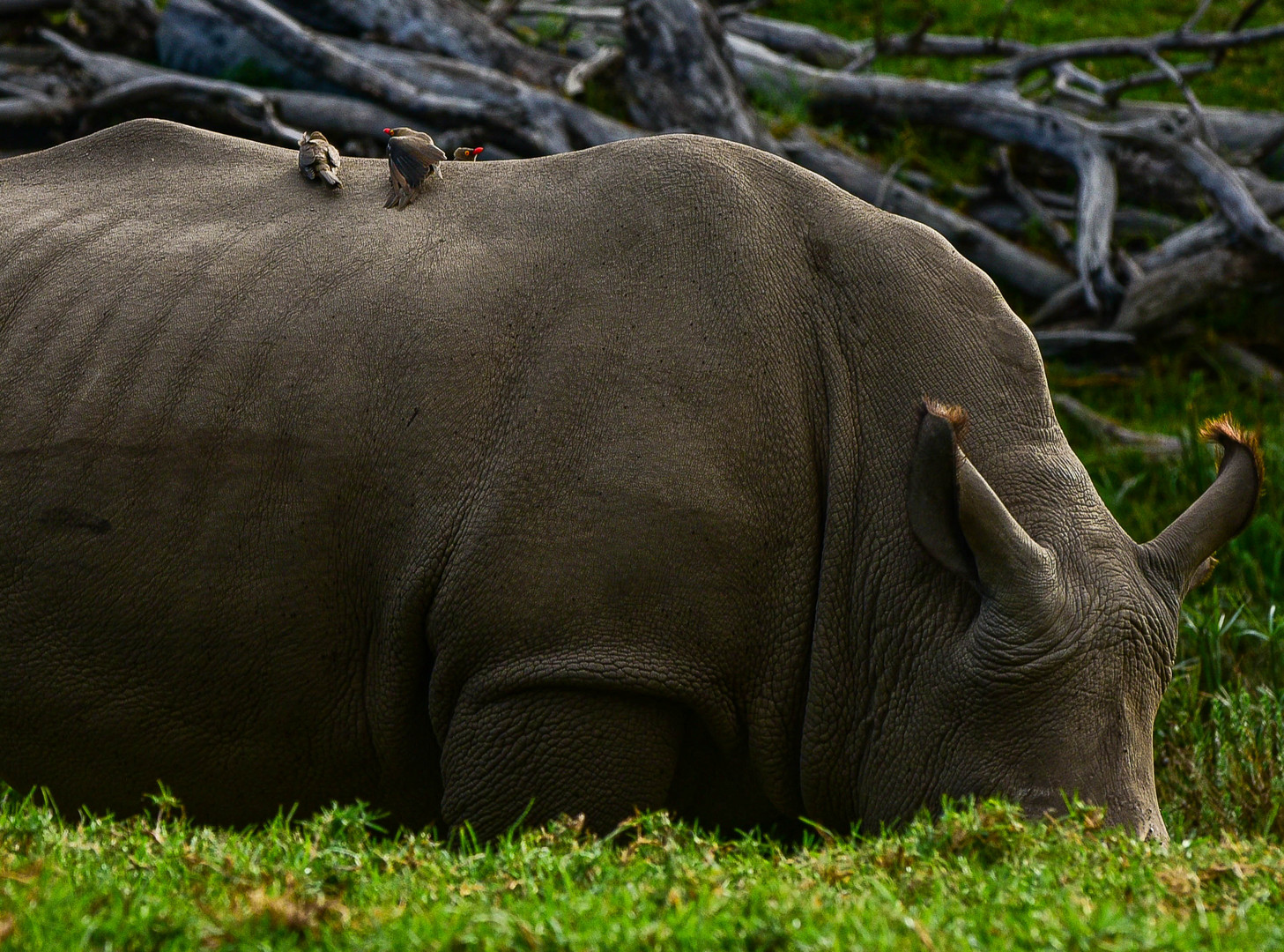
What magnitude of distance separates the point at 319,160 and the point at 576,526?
155 centimetres

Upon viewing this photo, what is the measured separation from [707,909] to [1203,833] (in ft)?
10.2

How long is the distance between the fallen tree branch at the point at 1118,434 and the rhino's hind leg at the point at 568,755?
174 inches

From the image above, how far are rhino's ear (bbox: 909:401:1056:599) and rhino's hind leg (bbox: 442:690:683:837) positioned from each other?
792 mm

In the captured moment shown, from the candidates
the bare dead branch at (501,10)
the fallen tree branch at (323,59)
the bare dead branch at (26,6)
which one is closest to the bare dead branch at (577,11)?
the bare dead branch at (501,10)

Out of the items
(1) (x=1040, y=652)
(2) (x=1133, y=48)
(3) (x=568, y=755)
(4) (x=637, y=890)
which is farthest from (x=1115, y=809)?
(2) (x=1133, y=48)

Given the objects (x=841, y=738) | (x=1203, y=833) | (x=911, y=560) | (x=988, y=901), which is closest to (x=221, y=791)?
(x=841, y=738)

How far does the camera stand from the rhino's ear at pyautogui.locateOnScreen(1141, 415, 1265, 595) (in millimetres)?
3787

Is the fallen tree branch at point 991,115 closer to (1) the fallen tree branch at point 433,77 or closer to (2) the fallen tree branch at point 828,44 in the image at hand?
(2) the fallen tree branch at point 828,44

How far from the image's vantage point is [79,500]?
4.00 meters

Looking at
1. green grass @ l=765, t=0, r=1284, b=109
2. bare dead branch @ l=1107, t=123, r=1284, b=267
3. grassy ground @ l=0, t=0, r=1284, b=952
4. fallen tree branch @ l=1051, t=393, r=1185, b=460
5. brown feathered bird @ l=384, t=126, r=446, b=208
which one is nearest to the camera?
grassy ground @ l=0, t=0, r=1284, b=952

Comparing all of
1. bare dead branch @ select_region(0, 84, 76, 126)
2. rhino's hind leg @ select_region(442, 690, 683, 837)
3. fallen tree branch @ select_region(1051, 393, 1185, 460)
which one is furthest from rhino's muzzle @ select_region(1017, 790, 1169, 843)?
bare dead branch @ select_region(0, 84, 76, 126)

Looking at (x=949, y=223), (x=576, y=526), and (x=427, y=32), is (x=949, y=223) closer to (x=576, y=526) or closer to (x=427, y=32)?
(x=427, y=32)

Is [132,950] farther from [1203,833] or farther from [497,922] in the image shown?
[1203,833]

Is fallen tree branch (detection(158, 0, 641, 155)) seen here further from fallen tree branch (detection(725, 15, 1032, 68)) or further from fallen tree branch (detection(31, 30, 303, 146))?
fallen tree branch (detection(725, 15, 1032, 68))
